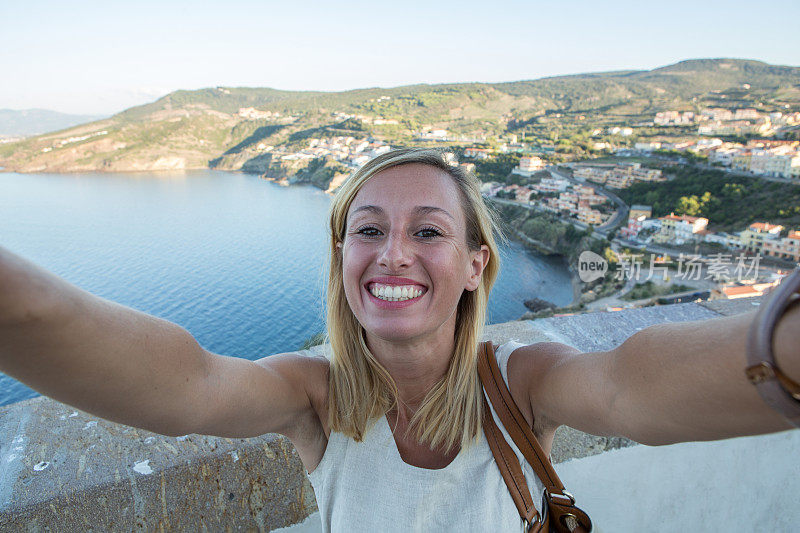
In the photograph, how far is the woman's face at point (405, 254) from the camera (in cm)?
71

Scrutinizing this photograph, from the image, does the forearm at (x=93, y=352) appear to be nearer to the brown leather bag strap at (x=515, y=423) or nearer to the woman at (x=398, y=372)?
the woman at (x=398, y=372)

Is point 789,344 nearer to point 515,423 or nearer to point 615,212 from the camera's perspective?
point 515,423

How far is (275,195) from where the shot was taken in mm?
41531

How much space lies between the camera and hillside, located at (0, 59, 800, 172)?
50.1 meters

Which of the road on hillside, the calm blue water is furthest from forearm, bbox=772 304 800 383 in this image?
the road on hillside

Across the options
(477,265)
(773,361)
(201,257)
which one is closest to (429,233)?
(477,265)

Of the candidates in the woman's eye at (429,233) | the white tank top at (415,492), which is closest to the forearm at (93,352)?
the white tank top at (415,492)

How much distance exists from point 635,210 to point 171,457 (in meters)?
34.5

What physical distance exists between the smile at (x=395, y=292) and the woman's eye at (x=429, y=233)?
3.9 inches

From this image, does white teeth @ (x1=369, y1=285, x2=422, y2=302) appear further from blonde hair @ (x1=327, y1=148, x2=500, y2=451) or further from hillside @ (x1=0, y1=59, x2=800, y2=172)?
hillside @ (x1=0, y1=59, x2=800, y2=172)

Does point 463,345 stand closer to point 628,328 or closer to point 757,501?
point 628,328

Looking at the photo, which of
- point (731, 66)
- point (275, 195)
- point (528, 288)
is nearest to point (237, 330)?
point (528, 288)

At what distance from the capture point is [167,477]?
2.44ft

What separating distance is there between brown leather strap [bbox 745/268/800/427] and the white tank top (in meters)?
0.36
